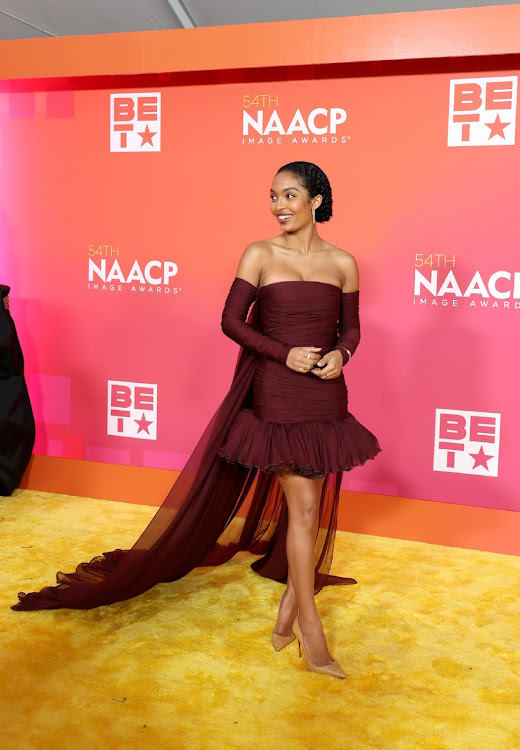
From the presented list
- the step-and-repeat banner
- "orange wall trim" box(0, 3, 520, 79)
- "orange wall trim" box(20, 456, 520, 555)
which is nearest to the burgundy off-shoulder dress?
the step-and-repeat banner

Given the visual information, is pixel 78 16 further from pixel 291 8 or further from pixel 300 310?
pixel 300 310

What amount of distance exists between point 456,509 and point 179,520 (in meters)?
1.43

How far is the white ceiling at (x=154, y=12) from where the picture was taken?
5.28m

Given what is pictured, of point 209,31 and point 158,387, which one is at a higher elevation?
point 209,31

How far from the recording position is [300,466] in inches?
86.8

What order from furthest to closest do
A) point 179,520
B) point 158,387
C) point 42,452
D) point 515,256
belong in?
point 42,452
point 158,387
point 515,256
point 179,520

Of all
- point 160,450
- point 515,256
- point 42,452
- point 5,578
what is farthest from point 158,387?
point 515,256

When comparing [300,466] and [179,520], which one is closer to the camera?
[300,466]

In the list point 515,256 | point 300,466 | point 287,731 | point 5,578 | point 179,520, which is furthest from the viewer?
point 515,256

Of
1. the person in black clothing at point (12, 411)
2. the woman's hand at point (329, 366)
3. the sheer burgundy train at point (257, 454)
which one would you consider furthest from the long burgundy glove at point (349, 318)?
the person in black clothing at point (12, 411)

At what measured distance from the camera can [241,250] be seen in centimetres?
366

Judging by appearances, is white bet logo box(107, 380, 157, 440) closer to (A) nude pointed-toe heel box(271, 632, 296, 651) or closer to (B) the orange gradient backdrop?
(B) the orange gradient backdrop

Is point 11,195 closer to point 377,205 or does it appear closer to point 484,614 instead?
point 377,205

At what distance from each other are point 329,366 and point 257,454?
1.14 feet
